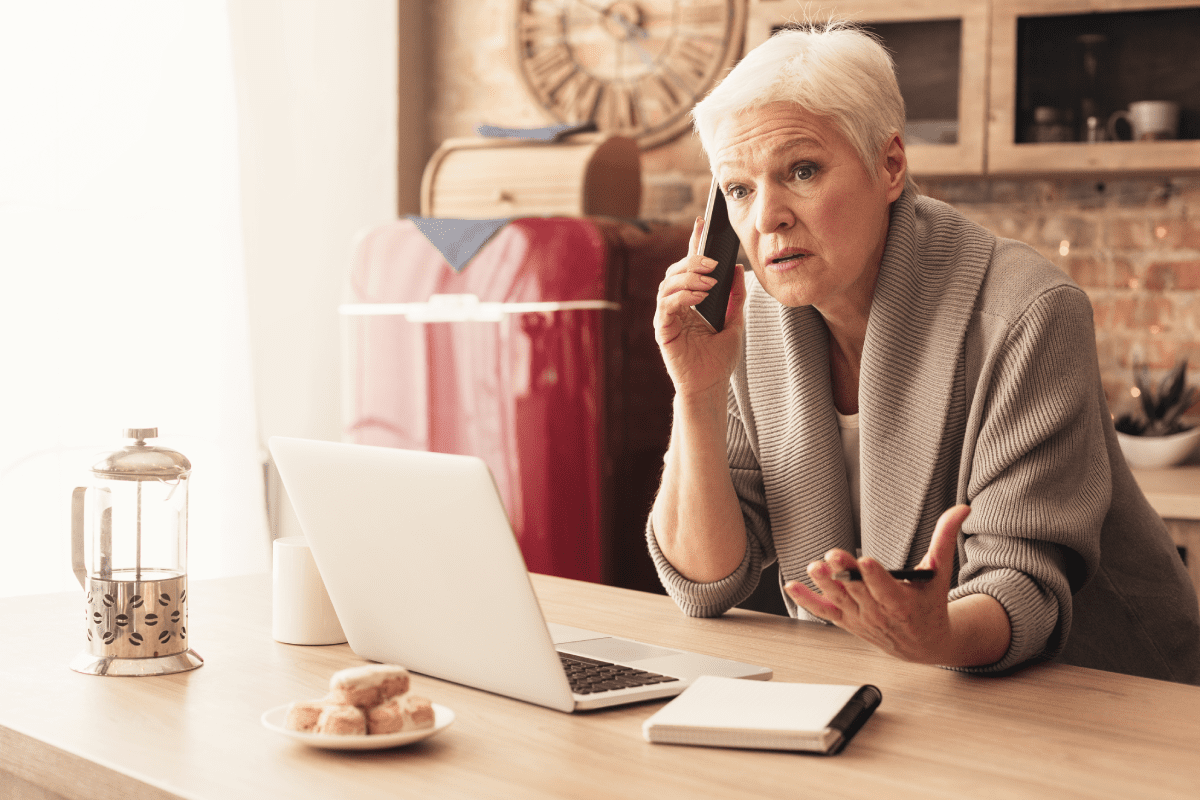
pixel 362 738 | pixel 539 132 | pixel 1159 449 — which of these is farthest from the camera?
pixel 539 132

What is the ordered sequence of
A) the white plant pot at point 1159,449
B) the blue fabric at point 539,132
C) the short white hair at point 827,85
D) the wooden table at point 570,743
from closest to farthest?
the wooden table at point 570,743 < the short white hair at point 827,85 < the white plant pot at point 1159,449 < the blue fabric at point 539,132

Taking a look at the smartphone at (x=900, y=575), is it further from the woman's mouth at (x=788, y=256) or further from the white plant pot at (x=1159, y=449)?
the white plant pot at (x=1159, y=449)

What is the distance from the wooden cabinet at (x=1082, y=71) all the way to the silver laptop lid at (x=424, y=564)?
207cm

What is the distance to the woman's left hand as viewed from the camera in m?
1.01

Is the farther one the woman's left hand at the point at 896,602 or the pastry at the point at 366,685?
the woman's left hand at the point at 896,602

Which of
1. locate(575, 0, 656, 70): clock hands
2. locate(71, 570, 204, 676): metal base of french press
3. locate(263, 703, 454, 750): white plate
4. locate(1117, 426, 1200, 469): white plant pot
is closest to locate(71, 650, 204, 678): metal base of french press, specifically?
locate(71, 570, 204, 676): metal base of french press

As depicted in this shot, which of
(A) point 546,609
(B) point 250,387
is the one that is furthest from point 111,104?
(A) point 546,609

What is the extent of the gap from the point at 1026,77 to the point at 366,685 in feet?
7.69

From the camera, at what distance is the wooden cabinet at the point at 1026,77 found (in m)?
2.63

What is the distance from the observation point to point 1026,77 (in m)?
2.72

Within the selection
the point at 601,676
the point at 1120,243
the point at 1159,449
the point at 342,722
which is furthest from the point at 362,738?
the point at 1120,243

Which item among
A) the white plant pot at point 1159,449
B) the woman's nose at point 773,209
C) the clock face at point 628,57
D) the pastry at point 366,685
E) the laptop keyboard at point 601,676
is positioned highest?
the clock face at point 628,57

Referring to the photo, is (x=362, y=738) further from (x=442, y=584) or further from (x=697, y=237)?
(x=697, y=237)

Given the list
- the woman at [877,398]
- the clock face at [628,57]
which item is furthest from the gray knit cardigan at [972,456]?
the clock face at [628,57]
